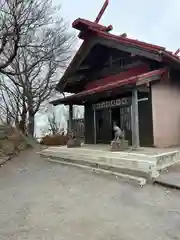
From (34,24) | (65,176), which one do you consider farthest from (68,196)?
(34,24)

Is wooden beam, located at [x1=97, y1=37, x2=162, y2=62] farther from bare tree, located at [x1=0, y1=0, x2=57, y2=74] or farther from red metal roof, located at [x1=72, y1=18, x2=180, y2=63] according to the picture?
bare tree, located at [x1=0, y1=0, x2=57, y2=74]

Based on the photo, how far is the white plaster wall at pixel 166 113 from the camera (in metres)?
11.7

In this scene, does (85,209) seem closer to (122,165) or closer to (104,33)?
(122,165)

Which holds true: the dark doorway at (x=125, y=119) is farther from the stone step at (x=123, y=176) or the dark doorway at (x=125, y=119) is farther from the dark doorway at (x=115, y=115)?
the stone step at (x=123, y=176)

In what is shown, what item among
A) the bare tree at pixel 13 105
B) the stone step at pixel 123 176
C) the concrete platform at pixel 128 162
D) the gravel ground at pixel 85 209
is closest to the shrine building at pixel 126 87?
the concrete platform at pixel 128 162

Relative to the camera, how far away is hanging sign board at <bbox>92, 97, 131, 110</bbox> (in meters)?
12.7

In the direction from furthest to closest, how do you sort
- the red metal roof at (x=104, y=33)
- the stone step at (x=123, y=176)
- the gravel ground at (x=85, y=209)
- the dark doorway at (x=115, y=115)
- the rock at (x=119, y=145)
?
the dark doorway at (x=115, y=115) < the red metal roof at (x=104, y=33) < the rock at (x=119, y=145) < the stone step at (x=123, y=176) < the gravel ground at (x=85, y=209)

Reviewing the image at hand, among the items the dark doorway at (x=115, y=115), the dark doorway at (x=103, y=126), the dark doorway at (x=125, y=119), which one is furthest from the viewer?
Result: the dark doorway at (x=103, y=126)

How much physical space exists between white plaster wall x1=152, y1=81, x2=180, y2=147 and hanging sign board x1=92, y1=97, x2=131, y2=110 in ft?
4.32

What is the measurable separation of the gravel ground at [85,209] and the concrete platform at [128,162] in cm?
46

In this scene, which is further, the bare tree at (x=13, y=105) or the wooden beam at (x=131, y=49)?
the bare tree at (x=13, y=105)

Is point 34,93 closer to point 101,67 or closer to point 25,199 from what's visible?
A: point 101,67

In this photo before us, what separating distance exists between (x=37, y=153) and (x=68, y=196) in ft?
25.1

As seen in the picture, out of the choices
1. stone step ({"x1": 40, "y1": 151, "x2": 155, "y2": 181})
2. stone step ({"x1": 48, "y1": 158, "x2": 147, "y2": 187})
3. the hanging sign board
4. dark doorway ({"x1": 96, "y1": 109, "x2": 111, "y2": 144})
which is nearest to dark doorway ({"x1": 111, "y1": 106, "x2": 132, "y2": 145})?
the hanging sign board
